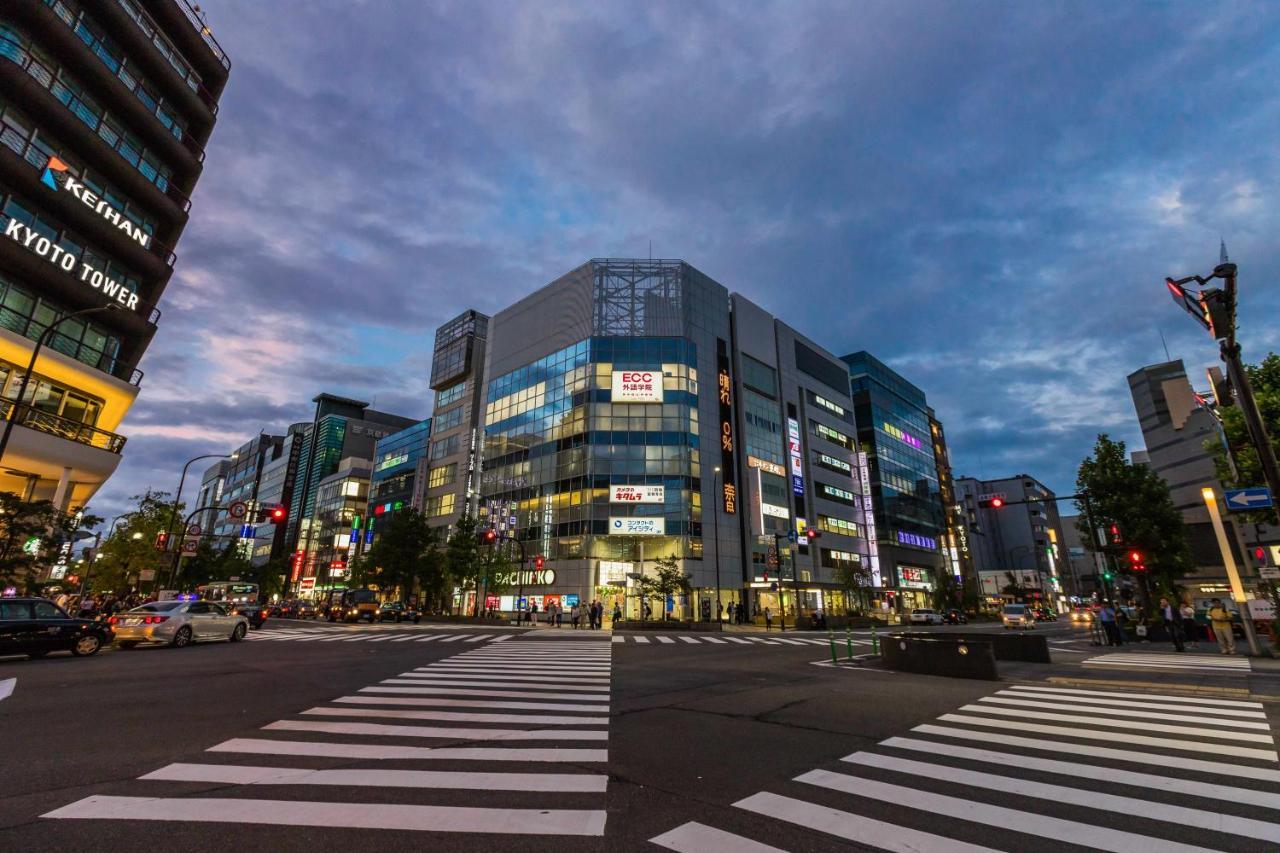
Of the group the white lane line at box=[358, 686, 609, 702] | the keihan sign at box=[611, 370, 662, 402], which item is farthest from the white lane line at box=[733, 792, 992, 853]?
the keihan sign at box=[611, 370, 662, 402]

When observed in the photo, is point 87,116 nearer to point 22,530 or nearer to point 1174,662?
point 22,530

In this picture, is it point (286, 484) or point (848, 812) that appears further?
point (286, 484)

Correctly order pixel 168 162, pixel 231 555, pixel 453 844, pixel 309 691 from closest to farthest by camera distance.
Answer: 1. pixel 453 844
2. pixel 309 691
3. pixel 168 162
4. pixel 231 555

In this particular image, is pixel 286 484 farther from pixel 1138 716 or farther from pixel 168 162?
pixel 1138 716

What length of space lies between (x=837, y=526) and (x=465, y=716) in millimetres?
75105

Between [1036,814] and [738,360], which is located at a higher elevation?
[738,360]

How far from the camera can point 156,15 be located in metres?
33.3

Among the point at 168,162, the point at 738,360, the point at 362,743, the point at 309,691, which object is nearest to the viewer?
the point at 362,743

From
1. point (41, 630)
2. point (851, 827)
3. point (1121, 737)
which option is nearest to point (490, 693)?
point (851, 827)

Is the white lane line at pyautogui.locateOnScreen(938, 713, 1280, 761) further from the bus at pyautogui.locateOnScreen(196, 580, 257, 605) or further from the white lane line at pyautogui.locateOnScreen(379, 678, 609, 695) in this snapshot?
the bus at pyautogui.locateOnScreen(196, 580, 257, 605)

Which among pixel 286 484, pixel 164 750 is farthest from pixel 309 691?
pixel 286 484

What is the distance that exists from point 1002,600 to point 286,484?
529ft

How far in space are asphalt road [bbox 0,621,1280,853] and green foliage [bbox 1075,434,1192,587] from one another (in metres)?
28.1

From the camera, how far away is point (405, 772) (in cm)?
604
